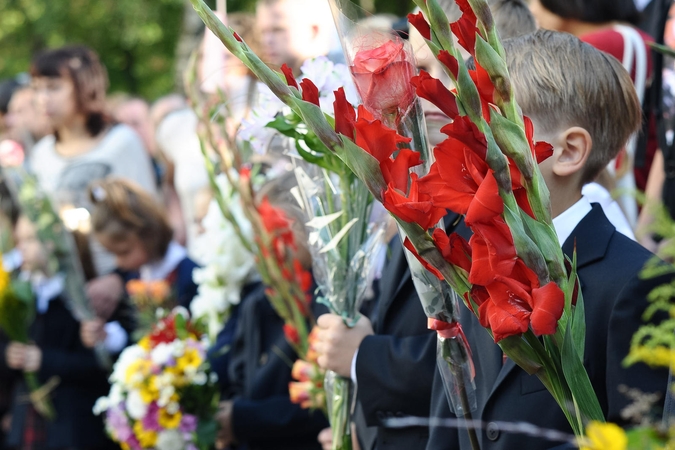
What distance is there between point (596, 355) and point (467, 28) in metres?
0.90

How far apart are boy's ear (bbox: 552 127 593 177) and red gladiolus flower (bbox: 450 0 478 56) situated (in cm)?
71

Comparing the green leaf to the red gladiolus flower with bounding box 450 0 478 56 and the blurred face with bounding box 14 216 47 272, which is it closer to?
the red gladiolus flower with bounding box 450 0 478 56

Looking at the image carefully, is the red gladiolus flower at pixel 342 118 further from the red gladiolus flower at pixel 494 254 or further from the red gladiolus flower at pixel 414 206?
the red gladiolus flower at pixel 494 254

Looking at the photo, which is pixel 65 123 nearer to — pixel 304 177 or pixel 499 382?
pixel 304 177

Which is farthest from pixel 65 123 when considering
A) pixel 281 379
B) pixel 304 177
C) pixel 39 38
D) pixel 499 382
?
pixel 39 38

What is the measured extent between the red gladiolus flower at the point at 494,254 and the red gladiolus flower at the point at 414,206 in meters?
0.07

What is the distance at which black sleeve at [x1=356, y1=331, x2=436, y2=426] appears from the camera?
2615 millimetres

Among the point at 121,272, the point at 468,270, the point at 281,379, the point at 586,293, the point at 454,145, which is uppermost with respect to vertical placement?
the point at 454,145

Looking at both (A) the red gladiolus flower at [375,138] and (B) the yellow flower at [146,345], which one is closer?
(A) the red gladiolus flower at [375,138]

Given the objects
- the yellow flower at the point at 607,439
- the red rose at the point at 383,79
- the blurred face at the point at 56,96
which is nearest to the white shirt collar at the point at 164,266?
the blurred face at the point at 56,96

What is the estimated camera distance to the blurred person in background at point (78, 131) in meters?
6.45

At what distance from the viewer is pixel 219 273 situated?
170 inches

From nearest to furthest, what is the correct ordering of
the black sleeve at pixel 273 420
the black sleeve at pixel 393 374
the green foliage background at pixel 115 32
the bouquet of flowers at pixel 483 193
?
the bouquet of flowers at pixel 483 193 → the black sleeve at pixel 393 374 → the black sleeve at pixel 273 420 → the green foliage background at pixel 115 32

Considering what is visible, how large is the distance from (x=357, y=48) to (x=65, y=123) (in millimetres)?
5299
